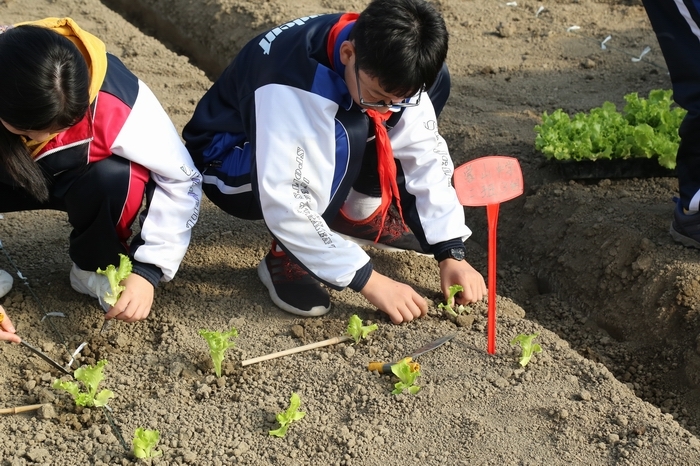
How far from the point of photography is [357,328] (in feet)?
9.54

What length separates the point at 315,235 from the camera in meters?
2.82

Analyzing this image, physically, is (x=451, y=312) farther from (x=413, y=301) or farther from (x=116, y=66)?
(x=116, y=66)

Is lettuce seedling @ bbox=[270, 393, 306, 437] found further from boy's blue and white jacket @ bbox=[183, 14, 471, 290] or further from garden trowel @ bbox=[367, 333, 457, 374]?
boy's blue and white jacket @ bbox=[183, 14, 471, 290]

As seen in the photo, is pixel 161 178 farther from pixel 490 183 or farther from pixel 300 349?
pixel 490 183

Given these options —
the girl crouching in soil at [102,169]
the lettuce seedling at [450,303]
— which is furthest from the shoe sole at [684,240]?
the girl crouching in soil at [102,169]

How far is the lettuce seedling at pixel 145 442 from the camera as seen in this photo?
94.0 inches

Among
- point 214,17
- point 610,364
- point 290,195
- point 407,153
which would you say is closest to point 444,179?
point 407,153

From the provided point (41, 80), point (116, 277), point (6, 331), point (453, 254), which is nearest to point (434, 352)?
point (453, 254)

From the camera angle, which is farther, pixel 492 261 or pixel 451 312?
pixel 451 312

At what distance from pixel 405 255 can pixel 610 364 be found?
101cm

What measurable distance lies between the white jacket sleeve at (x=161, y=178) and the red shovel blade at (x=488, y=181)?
1053mm

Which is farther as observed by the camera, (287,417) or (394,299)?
(394,299)

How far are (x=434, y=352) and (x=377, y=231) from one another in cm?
83

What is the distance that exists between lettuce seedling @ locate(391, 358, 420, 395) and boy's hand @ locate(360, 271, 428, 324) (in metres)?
0.34
